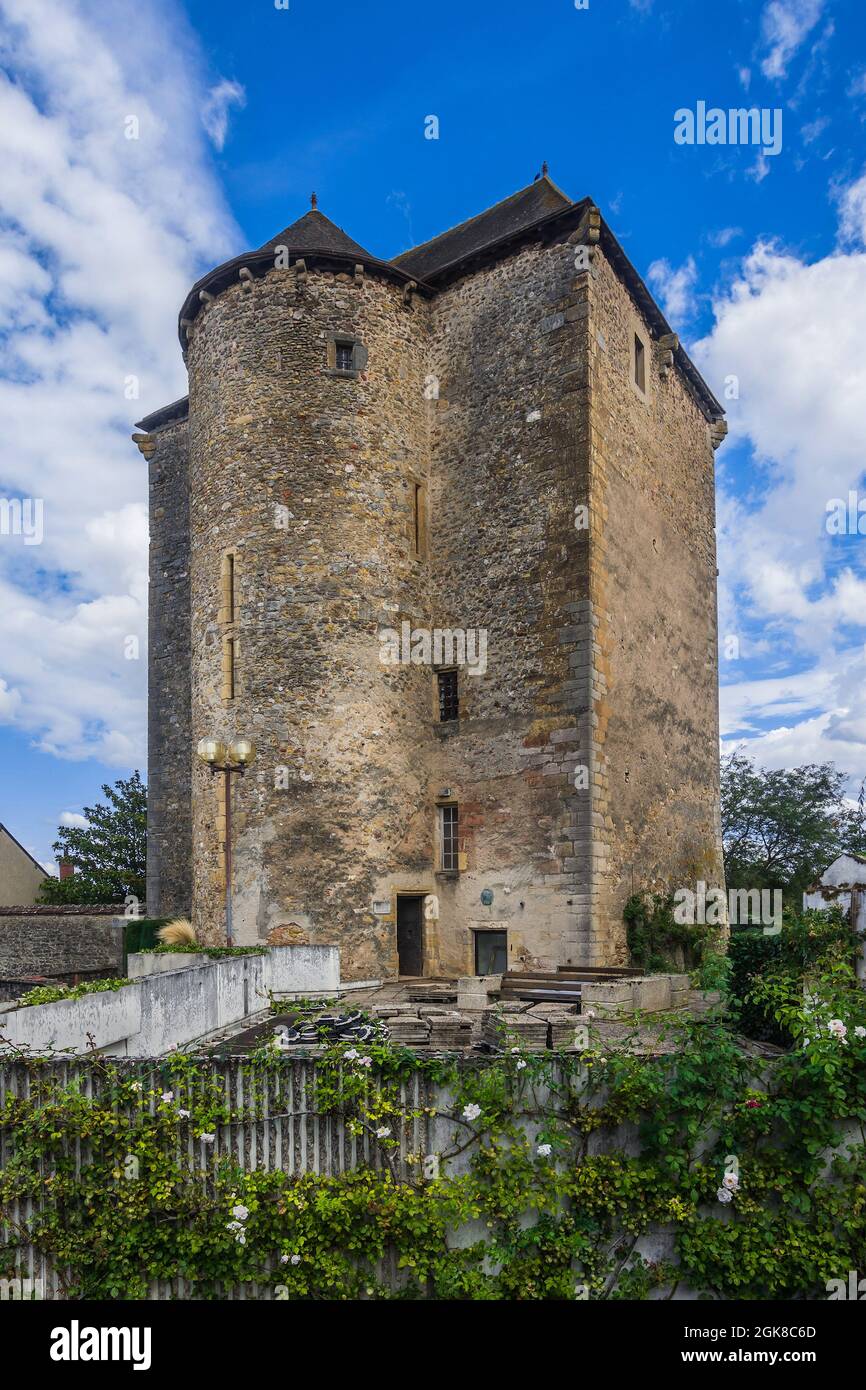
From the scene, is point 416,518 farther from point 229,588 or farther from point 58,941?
point 58,941

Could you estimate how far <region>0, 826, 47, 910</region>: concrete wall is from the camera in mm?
28773

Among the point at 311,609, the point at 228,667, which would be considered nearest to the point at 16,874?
the point at 228,667

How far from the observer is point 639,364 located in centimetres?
1922

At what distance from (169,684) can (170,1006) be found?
1425 centimetres

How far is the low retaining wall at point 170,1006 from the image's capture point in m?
7.12

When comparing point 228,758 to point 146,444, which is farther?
point 146,444

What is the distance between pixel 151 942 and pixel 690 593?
13242mm

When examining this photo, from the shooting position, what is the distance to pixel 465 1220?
216 inches

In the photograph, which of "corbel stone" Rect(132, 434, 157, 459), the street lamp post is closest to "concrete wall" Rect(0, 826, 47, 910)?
"corbel stone" Rect(132, 434, 157, 459)

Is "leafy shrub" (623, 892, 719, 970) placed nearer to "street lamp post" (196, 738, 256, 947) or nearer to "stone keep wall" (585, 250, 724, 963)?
"stone keep wall" (585, 250, 724, 963)

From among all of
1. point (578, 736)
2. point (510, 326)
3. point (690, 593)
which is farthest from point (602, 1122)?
point (690, 593)
